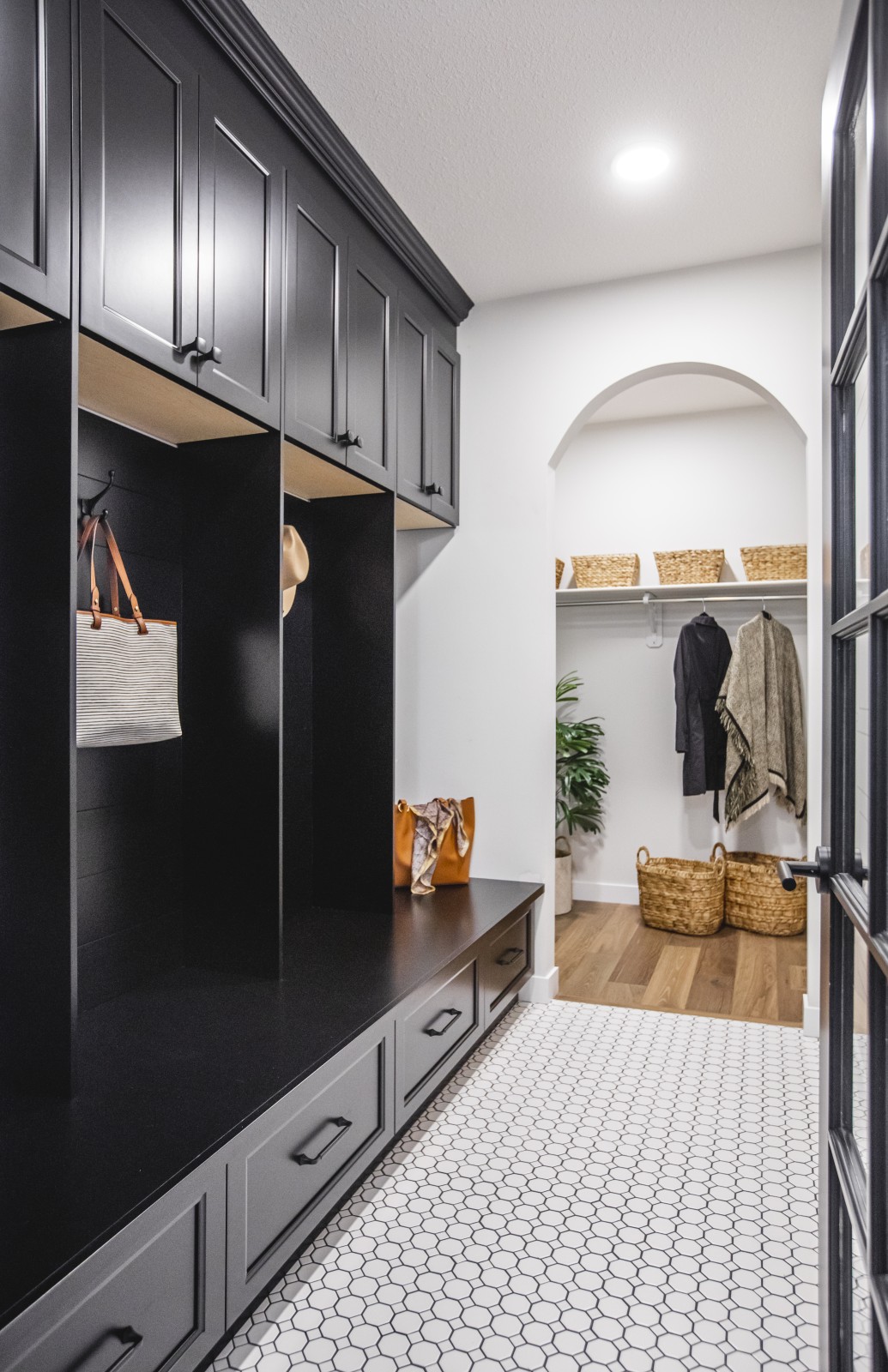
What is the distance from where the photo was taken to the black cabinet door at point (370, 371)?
2527mm

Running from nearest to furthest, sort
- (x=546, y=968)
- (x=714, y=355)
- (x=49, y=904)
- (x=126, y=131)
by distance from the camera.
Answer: (x=49, y=904), (x=126, y=131), (x=714, y=355), (x=546, y=968)

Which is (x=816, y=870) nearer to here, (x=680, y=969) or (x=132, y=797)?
(x=132, y=797)

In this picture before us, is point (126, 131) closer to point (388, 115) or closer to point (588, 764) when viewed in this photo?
point (388, 115)

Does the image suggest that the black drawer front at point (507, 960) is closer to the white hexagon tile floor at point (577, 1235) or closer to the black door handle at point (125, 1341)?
the white hexagon tile floor at point (577, 1235)

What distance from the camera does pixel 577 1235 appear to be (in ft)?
6.02

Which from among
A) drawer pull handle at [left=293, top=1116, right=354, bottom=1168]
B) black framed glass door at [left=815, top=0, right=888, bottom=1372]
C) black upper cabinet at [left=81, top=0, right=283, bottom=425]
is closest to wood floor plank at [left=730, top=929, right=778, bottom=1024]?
drawer pull handle at [left=293, top=1116, right=354, bottom=1168]

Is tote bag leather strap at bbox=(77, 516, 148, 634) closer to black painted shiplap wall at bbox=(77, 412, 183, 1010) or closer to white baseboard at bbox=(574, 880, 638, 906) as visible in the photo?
black painted shiplap wall at bbox=(77, 412, 183, 1010)

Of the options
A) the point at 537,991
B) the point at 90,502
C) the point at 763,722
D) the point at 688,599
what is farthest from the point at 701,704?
the point at 90,502

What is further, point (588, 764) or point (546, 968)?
point (588, 764)

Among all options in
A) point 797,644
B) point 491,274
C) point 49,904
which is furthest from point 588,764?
point 49,904

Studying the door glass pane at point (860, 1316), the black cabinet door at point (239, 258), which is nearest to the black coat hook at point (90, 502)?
the black cabinet door at point (239, 258)

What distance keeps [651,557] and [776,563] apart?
74cm

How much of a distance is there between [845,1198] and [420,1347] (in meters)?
0.87

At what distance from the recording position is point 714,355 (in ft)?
9.93
